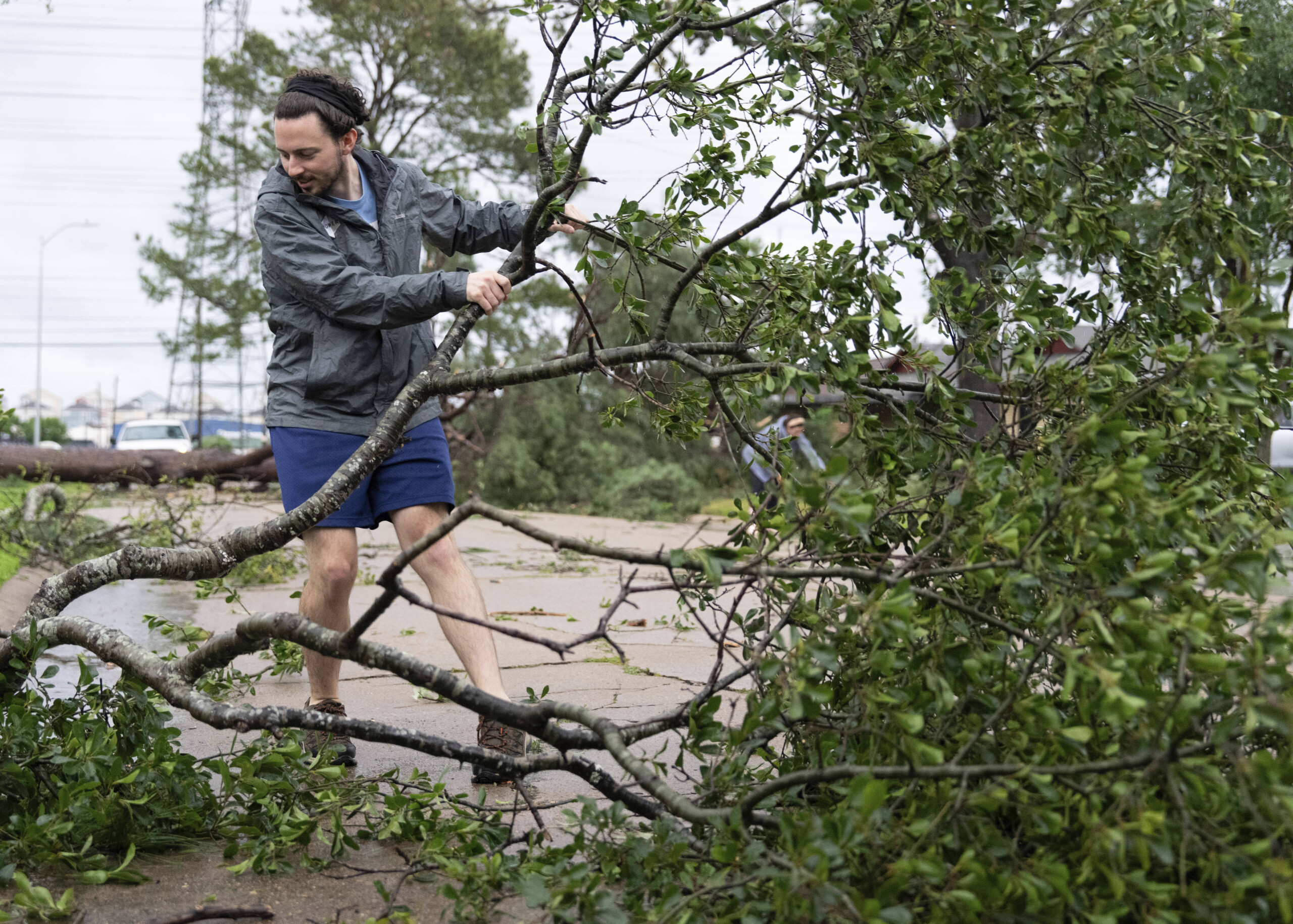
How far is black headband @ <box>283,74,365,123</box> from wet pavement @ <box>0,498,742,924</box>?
153 centimetres

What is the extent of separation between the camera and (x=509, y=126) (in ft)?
67.4

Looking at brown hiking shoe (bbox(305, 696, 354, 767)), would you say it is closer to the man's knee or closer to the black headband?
the man's knee

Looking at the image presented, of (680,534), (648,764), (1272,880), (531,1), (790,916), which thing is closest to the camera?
(1272,880)

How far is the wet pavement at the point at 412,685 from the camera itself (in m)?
1.99

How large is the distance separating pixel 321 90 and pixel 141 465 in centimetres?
1097

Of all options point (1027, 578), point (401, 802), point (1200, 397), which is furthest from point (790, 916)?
point (1200, 397)

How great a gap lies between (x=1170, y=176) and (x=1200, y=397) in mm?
686

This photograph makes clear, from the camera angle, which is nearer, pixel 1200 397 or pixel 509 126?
pixel 1200 397

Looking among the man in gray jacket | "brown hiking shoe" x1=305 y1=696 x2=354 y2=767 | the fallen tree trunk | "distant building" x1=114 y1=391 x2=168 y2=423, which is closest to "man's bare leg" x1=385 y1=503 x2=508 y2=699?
the man in gray jacket

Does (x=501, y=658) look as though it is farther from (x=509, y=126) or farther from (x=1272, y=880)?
(x=509, y=126)

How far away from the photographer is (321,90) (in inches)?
111

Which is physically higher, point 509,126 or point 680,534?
point 509,126

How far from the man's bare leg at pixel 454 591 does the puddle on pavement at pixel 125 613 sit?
1.16 meters

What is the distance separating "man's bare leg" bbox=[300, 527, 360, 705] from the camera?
291cm
